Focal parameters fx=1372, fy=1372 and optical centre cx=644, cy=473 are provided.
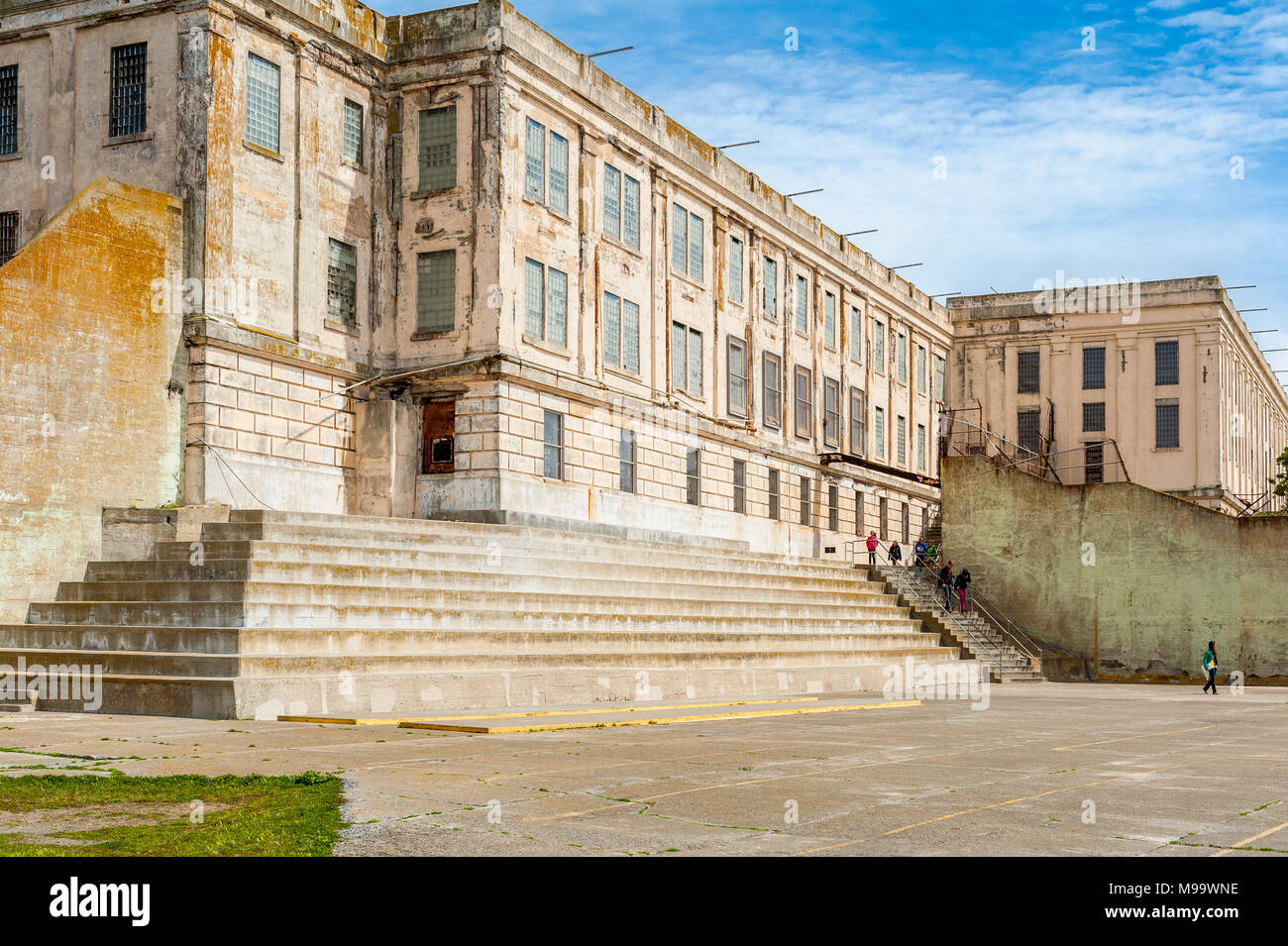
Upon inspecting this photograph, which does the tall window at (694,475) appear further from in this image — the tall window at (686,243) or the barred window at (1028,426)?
the barred window at (1028,426)

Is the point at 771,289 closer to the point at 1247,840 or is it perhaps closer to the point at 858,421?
the point at 858,421

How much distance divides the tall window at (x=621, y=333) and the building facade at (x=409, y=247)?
11cm

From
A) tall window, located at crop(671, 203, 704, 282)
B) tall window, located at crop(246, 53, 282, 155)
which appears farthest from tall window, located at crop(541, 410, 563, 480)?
tall window, located at crop(246, 53, 282, 155)

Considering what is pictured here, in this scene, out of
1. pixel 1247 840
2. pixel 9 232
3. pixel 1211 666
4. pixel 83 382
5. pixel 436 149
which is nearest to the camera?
pixel 1247 840

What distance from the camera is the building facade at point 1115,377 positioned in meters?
62.8

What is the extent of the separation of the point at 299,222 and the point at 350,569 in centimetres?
1235

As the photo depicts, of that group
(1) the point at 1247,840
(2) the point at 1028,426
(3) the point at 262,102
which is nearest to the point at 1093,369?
(2) the point at 1028,426

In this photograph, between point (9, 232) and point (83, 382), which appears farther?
point (9, 232)

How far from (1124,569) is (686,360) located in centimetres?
1430

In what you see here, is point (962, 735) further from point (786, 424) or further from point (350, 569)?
point (786, 424)

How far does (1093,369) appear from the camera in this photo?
64.6 m

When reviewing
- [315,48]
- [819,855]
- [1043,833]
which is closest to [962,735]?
[1043,833]

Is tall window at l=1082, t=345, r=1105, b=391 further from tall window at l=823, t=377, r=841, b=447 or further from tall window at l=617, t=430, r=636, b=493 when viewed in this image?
tall window at l=617, t=430, r=636, b=493

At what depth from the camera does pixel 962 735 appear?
16859 mm
